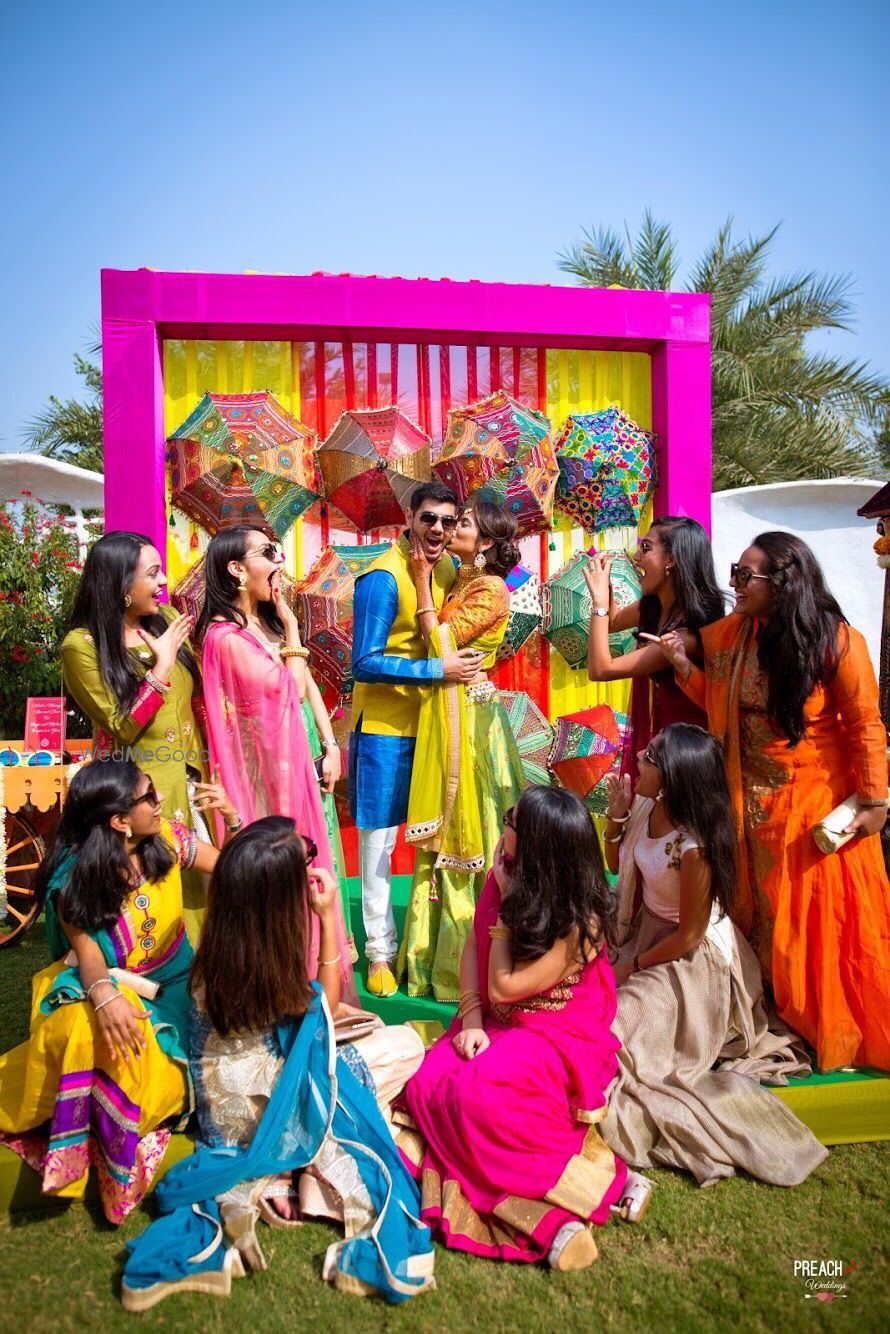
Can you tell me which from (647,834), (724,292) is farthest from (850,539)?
(647,834)

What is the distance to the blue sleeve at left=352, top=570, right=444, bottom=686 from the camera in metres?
3.69

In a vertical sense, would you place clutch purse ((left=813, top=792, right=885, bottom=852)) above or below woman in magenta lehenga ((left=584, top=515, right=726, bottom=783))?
below

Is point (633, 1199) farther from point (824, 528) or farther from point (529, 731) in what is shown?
point (824, 528)

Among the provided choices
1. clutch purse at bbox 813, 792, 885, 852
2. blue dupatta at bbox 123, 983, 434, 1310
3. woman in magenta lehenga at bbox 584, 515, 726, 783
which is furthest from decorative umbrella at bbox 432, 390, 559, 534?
blue dupatta at bbox 123, 983, 434, 1310

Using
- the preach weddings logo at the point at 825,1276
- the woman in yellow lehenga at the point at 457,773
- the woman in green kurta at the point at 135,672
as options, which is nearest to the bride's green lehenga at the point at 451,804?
the woman in yellow lehenga at the point at 457,773

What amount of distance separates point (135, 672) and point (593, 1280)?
7.11 feet

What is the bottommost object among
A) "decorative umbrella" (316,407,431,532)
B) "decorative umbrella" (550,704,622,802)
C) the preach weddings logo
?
the preach weddings logo

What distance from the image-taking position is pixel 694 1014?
3.00 meters

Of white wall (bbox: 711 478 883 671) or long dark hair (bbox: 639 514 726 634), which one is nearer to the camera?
long dark hair (bbox: 639 514 726 634)

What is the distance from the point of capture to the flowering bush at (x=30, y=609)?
7.22 metres

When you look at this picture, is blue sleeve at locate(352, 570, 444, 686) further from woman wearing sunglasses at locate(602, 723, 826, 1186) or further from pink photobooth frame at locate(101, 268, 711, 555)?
pink photobooth frame at locate(101, 268, 711, 555)

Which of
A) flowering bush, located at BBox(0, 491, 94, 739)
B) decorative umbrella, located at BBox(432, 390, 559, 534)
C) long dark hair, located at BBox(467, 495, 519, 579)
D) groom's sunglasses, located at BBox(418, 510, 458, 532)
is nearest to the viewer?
groom's sunglasses, located at BBox(418, 510, 458, 532)

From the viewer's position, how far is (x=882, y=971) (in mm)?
3164

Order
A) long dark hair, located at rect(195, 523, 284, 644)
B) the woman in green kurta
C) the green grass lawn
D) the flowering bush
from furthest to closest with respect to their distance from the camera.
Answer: the flowering bush < long dark hair, located at rect(195, 523, 284, 644) < the woman in green kurta < the green grass lawn
